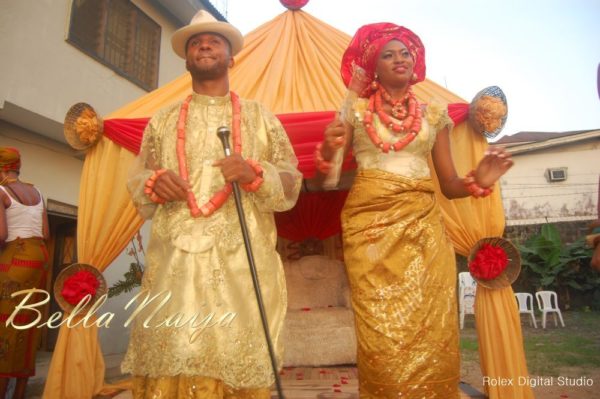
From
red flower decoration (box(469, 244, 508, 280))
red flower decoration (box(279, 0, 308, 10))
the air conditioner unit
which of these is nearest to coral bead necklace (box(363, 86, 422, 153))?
red flower decoration (box(469, 244, 508, 280))

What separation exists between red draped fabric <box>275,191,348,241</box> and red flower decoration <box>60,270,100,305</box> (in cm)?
279

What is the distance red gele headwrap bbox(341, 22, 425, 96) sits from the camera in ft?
8.18

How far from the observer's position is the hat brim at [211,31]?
209cm

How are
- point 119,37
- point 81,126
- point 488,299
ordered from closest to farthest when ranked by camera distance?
point 488,299 → point 81,126 → point 119,37

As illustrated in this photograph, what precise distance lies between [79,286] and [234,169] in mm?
2178

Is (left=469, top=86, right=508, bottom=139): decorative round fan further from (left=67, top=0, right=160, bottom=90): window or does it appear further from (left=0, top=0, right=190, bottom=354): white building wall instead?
(left=67, top=0, right=160, bottom=90): window

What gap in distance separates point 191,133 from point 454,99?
2.70m

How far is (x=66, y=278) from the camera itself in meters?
3.21

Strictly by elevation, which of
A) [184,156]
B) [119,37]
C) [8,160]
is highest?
[119,37]

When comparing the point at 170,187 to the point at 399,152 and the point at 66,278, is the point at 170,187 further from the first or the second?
the point at 66,278

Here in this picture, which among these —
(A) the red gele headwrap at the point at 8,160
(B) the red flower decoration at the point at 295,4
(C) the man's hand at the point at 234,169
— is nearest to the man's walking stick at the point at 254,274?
(C) the man's hand at the point at 234,169

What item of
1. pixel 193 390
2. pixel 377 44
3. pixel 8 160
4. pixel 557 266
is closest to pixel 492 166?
pixel 377 44

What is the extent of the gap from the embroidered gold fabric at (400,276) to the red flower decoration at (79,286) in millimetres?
2040

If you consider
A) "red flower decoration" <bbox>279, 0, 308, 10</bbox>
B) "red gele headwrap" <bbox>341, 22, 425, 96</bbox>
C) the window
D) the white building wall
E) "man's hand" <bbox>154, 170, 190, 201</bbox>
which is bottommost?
"man's hand" <bbox>154, 170, 190, 201</bbox>
